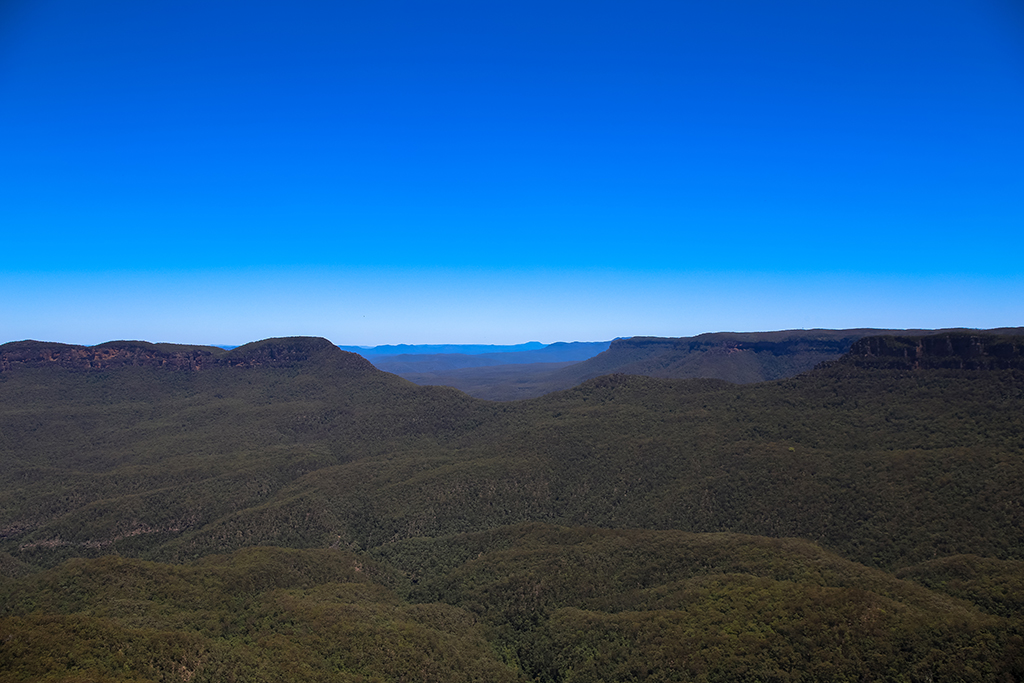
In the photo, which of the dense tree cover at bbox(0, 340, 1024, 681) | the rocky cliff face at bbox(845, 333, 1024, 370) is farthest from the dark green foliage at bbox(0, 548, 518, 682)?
the rocky cliff face at bbox(845, 333, 1024, 370)

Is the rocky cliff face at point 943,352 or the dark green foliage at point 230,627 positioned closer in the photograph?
the dark green foliage at point 230,627

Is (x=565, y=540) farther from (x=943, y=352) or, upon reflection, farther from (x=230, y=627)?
(x=943, y=352)

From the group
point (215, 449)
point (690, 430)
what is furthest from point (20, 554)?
point (690, 430)

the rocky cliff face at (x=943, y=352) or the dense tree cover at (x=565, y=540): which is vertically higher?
the rocky cliff face at (x=943, y=352)

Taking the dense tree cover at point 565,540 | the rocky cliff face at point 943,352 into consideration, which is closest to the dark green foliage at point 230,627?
the dense tree cover at point 565,540

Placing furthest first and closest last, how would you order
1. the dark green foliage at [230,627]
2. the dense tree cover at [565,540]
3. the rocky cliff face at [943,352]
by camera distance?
the rocky cliff face at [943,352]
the dense tree cover at [565,540]
the dark green foliage at [230,627]

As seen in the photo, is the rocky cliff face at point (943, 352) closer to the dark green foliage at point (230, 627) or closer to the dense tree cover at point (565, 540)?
the dense tree cover at point (565, 540)

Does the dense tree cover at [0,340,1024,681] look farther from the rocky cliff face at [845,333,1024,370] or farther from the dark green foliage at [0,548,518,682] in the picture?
the rocky cliff face at [845,333,1024,370]
